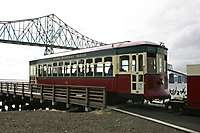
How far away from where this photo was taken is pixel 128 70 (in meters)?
18.2

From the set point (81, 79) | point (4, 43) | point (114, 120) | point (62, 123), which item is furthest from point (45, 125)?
point (4, 43)

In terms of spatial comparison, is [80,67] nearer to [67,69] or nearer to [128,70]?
[67,69]

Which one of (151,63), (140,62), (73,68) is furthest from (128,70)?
(73,68)

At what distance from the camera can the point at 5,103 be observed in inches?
1384

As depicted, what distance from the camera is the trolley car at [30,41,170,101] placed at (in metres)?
17.7

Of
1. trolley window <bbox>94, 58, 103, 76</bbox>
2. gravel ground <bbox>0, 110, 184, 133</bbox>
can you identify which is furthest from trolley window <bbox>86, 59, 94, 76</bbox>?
gravel ground <bbox>0, 110, 184, 133</bbox>

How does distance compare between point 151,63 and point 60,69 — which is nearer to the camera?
point 151,63

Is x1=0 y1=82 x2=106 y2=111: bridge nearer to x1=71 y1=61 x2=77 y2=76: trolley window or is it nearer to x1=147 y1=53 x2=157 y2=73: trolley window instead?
x1=71 y1=61 x2=77 y2=76: trolley window

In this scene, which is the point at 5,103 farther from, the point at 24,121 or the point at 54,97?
the point at 24,121

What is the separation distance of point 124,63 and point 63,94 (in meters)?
5.53

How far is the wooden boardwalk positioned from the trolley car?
85 centimetres

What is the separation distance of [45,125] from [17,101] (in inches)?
823

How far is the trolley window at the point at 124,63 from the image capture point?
1836cm

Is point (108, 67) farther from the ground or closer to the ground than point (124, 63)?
closer to the ground
